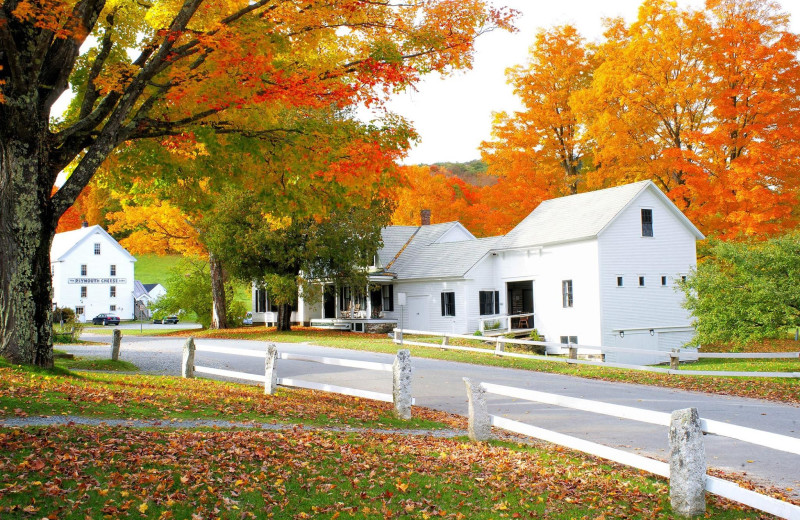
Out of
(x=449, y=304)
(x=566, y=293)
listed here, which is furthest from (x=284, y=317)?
(x=566, y=293)

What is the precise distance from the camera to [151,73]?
1356 centimetres

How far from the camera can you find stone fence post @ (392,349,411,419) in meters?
11.9

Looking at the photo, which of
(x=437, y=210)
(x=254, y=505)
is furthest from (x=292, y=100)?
(x=437, y=210)

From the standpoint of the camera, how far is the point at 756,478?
8461 millimetres

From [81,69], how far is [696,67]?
28018 mm

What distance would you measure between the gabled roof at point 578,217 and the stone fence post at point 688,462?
2454 cm

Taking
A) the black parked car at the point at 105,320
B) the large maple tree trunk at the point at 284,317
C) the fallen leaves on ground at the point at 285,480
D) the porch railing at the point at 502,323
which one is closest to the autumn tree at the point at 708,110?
the porch railing at the point at 502,323

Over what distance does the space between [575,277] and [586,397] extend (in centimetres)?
1735

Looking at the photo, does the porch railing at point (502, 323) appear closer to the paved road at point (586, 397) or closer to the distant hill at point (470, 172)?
the paved road at point (586, 397)

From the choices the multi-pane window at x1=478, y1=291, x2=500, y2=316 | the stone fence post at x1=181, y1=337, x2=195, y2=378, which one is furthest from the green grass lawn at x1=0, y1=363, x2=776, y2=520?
the multi-pane window at x1=478, y1=291, x2=500, y2=316

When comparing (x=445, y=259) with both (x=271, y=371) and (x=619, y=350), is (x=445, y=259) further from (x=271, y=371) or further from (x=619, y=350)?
(x=271, y=371)

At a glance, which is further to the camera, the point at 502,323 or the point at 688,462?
the point at 502,323

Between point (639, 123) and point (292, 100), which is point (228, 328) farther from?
point (292, 100)

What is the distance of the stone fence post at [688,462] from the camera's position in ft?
22.2
